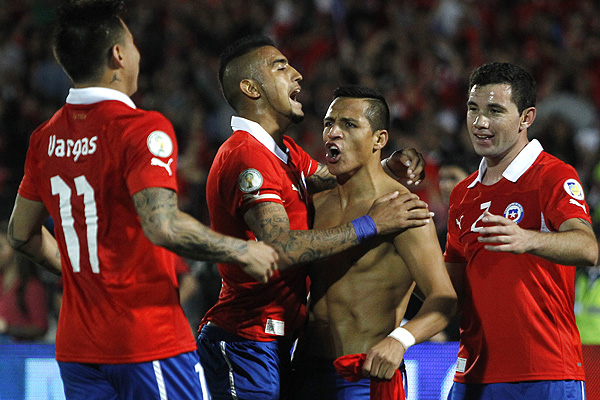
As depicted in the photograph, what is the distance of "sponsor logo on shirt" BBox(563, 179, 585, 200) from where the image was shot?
345cm

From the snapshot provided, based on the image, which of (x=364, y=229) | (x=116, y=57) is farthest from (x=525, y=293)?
(x=116, y=57)

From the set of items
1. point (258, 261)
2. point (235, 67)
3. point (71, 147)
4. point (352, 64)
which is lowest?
point (258, 261)

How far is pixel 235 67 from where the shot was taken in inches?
169

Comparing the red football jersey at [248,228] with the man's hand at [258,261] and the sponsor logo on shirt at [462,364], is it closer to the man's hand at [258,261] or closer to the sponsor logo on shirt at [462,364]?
the man's hand at [258,261]

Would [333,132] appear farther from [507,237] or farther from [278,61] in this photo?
[507,237]

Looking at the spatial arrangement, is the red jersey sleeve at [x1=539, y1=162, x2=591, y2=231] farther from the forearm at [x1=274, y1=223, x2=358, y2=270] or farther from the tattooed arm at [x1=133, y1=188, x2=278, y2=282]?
the tattooed arm at [x1=133, y1=188, x2=278, y2=282]

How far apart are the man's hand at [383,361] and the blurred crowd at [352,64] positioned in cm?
514

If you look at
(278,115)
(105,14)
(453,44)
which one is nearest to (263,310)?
(278,115)

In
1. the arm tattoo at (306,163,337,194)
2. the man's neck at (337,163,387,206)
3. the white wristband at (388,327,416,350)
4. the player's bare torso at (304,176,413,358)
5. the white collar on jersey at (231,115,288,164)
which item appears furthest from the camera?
the arm tattoo at (306,163,337,194)

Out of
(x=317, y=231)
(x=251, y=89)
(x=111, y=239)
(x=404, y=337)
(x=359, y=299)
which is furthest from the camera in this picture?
(x=251, y=89)

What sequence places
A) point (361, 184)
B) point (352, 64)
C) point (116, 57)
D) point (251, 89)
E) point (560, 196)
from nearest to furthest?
point (116, 57) → point (560, 196) → point (361, 184) → point (251, 89) → point (352, 64)

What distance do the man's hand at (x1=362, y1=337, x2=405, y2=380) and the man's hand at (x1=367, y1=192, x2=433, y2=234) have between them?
573mm

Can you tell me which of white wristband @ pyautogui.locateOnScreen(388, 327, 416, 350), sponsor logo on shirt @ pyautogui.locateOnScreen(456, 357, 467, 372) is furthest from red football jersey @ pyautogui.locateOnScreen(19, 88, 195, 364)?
sponsor logo on shirt @ pyautogui.locateOnScreen(456, 357, 467, 372)

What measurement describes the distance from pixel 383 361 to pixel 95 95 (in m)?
1.66
